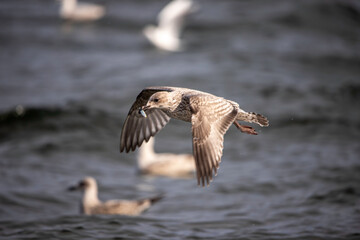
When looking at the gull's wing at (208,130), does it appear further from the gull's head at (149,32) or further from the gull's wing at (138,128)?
the gull's head at (149,32)

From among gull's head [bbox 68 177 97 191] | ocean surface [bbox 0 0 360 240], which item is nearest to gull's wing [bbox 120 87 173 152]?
ocean surface [bbox 0 0 360 240]

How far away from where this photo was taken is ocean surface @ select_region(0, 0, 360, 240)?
8.48m

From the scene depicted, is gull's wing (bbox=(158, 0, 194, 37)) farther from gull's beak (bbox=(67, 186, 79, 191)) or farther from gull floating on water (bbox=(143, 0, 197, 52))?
gull's beak (bbox=(67, 186, 79, 191))

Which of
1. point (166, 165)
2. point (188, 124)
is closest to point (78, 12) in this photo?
point (188, 124)

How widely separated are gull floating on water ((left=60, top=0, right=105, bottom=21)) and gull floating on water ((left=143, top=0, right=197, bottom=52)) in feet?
8.38

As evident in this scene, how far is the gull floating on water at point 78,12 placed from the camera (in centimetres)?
2029

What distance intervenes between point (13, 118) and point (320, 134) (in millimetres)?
6321

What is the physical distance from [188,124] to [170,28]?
549cm

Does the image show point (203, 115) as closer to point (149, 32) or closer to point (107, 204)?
point (107, 204)

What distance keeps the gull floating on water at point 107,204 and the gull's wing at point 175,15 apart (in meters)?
9.42

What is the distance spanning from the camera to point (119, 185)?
1041cm

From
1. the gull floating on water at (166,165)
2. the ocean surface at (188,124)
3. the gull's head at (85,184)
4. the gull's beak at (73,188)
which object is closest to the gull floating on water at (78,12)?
the ocean surface at (188,124)

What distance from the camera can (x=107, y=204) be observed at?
8875 mm

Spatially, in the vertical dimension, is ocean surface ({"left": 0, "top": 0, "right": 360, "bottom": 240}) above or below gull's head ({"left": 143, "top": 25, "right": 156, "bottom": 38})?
below
